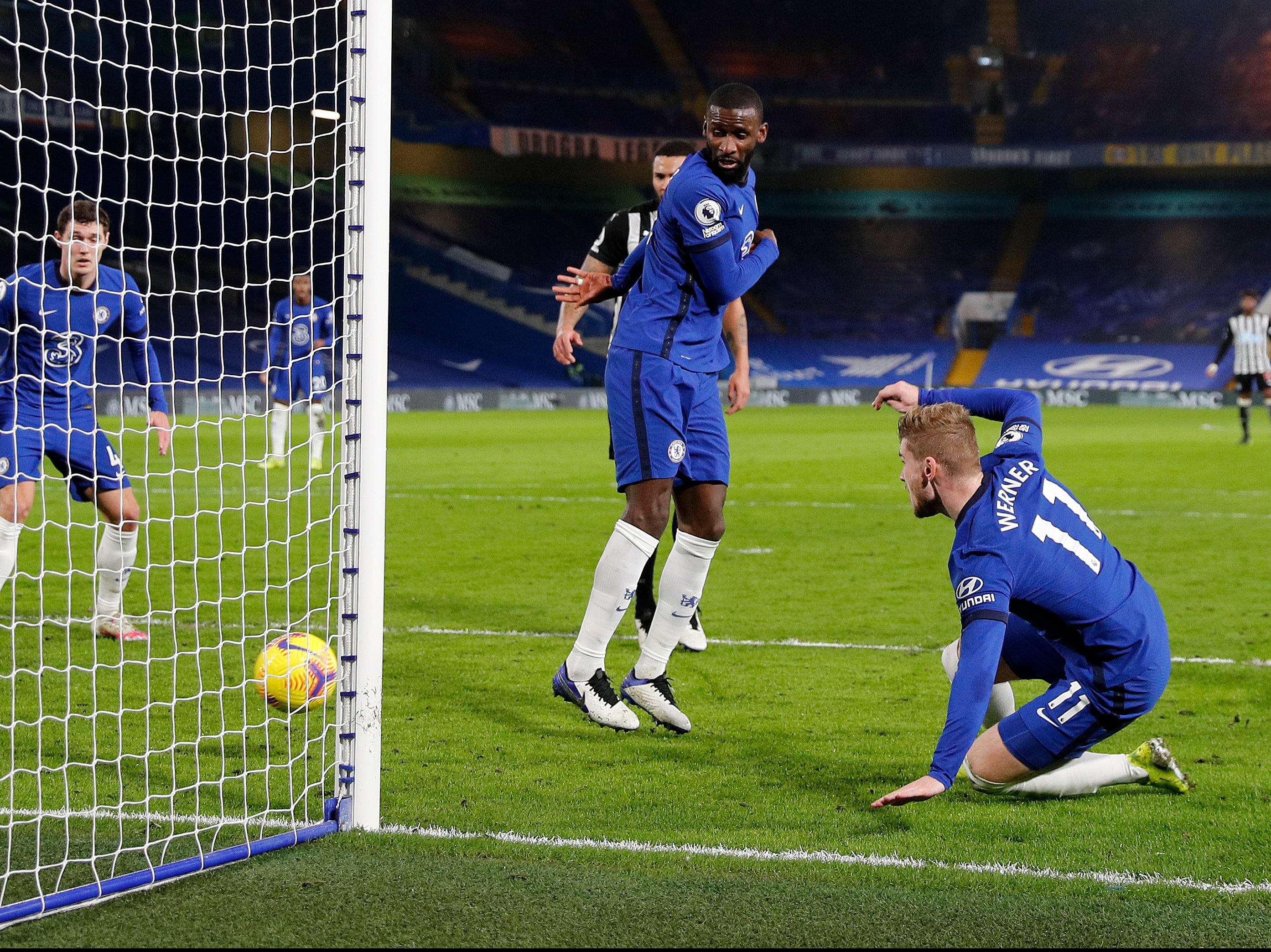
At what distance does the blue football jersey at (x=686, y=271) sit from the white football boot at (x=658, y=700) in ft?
3.76

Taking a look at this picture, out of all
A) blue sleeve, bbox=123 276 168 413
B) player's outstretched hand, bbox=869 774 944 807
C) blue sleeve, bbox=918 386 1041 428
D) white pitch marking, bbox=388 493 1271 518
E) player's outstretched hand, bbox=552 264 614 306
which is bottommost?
player's outstretched hand, bbox=869 774 944 807

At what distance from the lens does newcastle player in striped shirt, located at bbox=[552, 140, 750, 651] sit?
17.9 feet

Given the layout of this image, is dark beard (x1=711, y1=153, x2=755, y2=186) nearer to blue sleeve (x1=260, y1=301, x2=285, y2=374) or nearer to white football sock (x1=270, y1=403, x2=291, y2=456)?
blue sleeve (x1=260, y1=301, x2=285, y2=374)

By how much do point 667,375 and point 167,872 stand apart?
7.65ft

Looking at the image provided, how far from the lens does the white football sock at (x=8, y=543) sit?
5848mm

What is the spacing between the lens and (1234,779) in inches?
162

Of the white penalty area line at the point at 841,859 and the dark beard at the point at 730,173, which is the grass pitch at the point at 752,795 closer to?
the white penalty area line at the point at 841,859

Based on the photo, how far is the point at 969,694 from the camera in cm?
304

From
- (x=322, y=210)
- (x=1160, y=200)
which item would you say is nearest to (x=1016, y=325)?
(x=1160, y=200)

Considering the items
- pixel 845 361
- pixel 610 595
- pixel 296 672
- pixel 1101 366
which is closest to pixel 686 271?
pixel 610 595

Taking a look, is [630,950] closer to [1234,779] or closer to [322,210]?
[1234,779]

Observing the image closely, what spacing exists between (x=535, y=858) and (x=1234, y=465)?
14.2 metres

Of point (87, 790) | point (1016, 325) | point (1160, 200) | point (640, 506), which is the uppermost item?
point (1160, 200)

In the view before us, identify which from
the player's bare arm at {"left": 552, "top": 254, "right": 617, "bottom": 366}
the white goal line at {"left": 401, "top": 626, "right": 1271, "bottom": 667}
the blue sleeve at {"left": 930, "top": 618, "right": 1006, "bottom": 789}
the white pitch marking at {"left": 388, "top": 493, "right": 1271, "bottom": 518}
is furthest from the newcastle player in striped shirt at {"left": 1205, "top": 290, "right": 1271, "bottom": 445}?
the blue sleeve at {"left": 930, "top": 618, "right": 1006, "bottom": 789}
